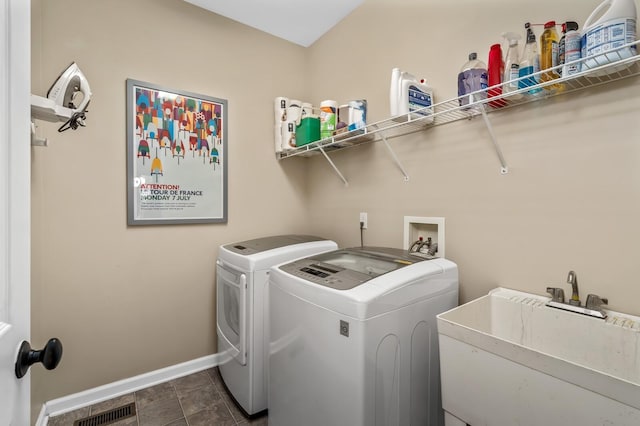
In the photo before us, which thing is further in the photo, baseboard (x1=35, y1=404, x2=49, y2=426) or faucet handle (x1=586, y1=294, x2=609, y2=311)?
baseboard (x1=35, y1=404, x2=49, y2=426)

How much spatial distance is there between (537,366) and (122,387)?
2.29m

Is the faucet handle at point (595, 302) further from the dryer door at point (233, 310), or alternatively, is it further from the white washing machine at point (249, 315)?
the dryer door at point (233, 310)

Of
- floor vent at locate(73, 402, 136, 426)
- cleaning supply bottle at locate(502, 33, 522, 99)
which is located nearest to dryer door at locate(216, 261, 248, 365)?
floor vent at locate(73, 402, 136, 426)

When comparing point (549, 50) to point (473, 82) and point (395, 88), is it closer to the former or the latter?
point (473, 82)

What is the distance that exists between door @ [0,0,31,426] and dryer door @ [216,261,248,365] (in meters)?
1.14

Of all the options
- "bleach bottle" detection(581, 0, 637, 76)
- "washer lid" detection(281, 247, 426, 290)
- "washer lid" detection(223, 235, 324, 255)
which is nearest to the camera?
"bleach bottle" detection(581, 0, 637, 76)

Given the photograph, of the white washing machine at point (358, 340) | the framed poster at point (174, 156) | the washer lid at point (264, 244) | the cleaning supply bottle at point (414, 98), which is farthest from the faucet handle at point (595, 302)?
the framed poster at point (174, 156)

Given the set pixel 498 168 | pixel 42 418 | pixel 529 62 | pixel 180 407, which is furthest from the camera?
pixel 180 407

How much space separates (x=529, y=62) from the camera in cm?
120

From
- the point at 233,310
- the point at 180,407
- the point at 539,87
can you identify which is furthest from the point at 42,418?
the point at 539,87

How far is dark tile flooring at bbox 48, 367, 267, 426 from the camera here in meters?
1.74

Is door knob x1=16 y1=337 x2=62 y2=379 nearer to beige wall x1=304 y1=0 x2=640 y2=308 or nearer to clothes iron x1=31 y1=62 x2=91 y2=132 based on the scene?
clothes iron x1=31 y1=62 x2=91 y2=132

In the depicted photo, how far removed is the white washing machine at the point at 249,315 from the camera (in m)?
1.75

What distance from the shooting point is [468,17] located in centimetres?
153
